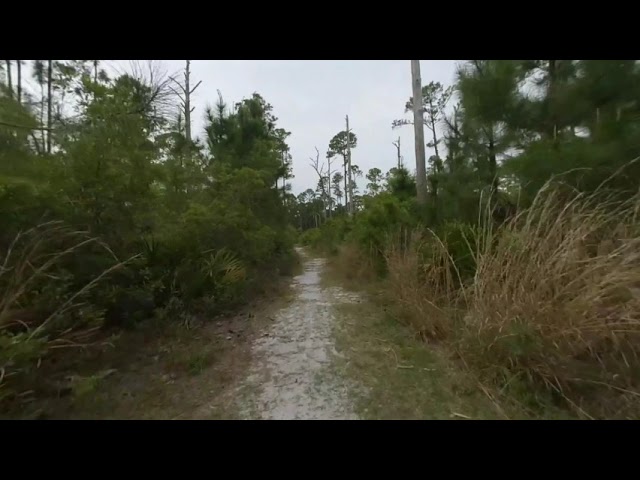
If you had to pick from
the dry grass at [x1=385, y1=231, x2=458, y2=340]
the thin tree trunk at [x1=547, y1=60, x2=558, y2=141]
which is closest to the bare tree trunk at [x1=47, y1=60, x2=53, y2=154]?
the dry grass at [x1=385, y1=231, x2=458, y2=340]

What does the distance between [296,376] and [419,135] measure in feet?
21.8

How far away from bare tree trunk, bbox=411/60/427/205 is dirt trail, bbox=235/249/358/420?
4.03 metres

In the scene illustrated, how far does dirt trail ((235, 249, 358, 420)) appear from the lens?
85.7 inches

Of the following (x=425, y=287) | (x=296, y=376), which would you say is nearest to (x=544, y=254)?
(x=425, y=287)

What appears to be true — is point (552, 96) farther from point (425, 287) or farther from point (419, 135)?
point (419, 135)

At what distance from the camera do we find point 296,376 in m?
2.71

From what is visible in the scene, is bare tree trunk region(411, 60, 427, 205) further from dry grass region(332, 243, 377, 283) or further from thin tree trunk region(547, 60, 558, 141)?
thin tree trunk region(547, 60, 558, 141)

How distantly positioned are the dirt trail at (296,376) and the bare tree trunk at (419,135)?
4.03 meters

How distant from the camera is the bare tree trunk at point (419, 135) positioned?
6.94 m

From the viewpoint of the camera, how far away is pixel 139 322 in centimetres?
344

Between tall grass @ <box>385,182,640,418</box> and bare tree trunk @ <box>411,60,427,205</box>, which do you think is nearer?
tall grass @ <box>385,182,640,418</box>
